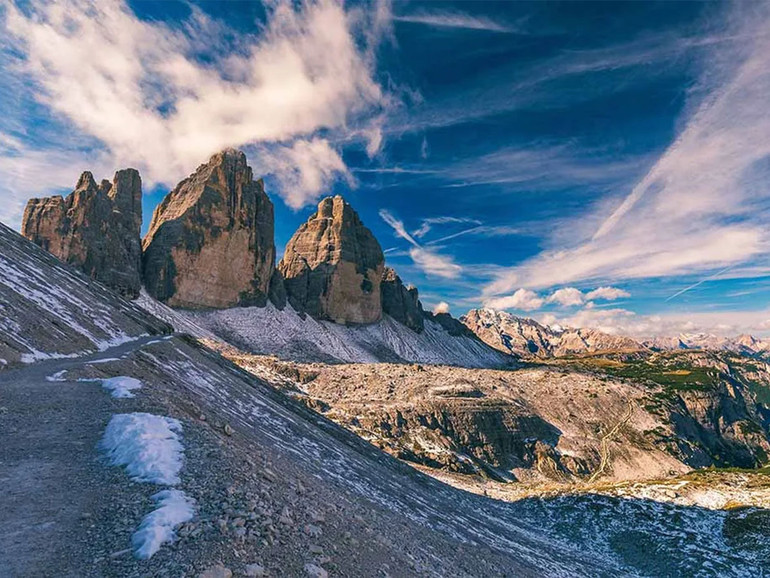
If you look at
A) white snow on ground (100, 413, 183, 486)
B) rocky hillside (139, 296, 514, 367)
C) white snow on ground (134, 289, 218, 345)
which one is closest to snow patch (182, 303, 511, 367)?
rocky hillside (139, 296, 514, 367)

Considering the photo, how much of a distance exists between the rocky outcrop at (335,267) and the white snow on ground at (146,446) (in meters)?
152

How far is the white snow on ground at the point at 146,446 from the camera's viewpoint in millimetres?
10906

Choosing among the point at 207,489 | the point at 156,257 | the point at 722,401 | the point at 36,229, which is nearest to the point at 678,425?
the point at 722,401

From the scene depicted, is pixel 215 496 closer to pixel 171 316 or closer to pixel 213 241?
pixel 171 316

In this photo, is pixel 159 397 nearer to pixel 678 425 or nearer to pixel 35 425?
pixel 35 425

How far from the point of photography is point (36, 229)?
357 ft

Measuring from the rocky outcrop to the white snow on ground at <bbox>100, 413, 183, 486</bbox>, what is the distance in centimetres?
15182

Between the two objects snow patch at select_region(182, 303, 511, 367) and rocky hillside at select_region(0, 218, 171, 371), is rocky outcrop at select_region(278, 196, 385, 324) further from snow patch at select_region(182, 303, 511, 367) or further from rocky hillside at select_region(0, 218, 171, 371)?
rocky hillside at select_region(0, 218, 171, 371)

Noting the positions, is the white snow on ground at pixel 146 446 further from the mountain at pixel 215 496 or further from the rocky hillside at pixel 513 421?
the rocky hillside at pixel 513 421

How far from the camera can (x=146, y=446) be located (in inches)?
488

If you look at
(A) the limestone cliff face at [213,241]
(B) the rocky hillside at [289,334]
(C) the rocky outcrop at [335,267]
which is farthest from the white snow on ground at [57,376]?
(C) the rocky outcrop at [335,267]

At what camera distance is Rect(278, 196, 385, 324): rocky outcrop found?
17212cm

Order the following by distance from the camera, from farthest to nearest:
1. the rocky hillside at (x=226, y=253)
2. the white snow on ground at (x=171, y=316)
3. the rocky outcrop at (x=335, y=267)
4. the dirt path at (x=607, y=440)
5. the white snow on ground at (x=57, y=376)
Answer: the rocky outcrop at (x=335, y=267)
the rocky hillside at (x=226, y=253)
the white snow on ground at (x=171, y=316)
the dirt path at (x=607, y=440)
the white snow on ground at (x=57, y=376)

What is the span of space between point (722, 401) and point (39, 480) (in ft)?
572
